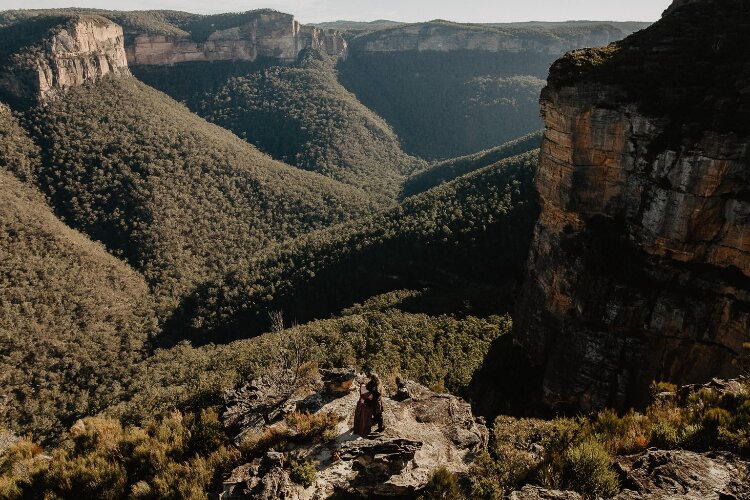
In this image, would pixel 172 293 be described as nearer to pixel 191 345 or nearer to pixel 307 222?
pixel 191 345

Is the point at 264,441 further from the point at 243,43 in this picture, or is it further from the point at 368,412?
the point at 243,43

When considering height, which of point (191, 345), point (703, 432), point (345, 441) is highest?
point (703, 432)

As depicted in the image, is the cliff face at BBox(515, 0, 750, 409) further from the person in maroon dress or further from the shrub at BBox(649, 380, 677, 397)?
the person in maroon dress

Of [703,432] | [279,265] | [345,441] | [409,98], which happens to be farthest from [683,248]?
[409,98]

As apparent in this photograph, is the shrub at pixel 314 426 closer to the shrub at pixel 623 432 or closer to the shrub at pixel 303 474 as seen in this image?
the shrub at pixel 303 474

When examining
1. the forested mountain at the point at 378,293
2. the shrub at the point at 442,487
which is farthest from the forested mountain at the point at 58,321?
the shrub at the point at 442,487

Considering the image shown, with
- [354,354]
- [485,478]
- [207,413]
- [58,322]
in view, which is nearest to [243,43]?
[58,322]
